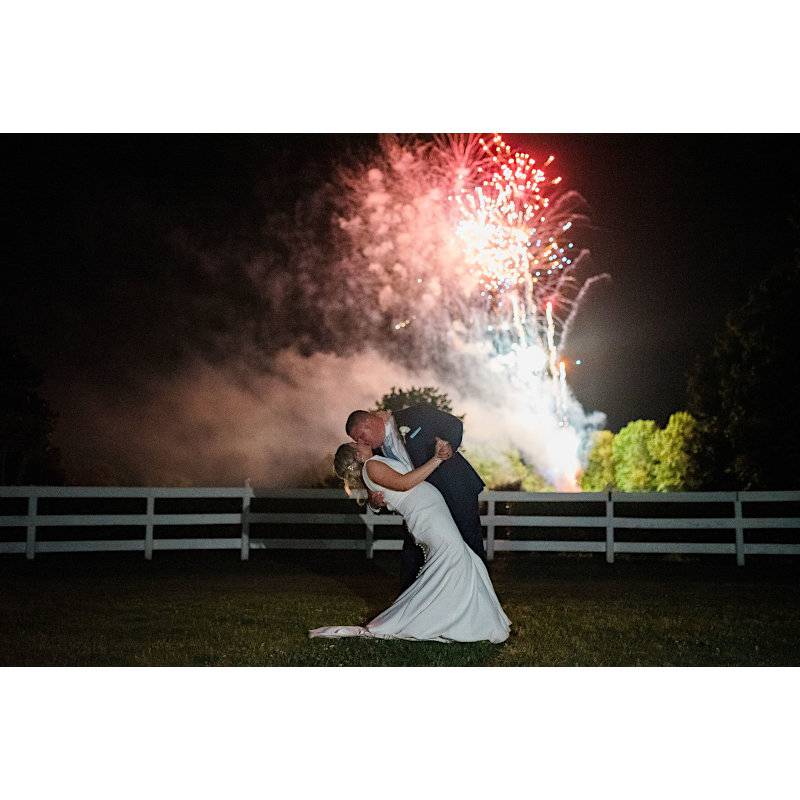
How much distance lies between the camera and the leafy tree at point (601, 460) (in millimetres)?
31938

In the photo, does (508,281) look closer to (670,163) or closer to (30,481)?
(670,163)

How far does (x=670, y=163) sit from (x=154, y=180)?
13744 millimetres

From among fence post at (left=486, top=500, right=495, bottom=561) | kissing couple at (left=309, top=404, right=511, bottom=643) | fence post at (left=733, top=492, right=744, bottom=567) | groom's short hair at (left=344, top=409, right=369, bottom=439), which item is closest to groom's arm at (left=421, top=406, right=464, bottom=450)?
kissing couple at (left=309, top=404, right=511, bottom=643)

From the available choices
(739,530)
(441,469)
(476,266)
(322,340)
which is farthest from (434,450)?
(322,340)

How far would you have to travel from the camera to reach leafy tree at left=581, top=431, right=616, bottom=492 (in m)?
31.9

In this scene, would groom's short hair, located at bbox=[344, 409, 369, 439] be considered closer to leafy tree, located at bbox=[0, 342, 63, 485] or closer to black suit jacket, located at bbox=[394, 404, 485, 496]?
black suit jacket, located at bbox=[394, 404, 485, 496]

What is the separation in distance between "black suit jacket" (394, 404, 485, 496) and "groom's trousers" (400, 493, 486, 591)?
34mm

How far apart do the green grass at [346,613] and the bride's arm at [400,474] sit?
0.96 m

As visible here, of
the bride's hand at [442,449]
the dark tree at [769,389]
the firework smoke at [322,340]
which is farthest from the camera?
the firework smoke at [322,340]

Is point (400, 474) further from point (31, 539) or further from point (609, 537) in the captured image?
point (31, 539)

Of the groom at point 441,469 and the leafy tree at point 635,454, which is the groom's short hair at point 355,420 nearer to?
the groom at point 441,469

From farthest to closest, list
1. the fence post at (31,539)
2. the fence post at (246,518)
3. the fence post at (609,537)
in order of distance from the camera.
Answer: the fence post at (609,537)
the fence post at (246,518)
the fence post at (31,539)

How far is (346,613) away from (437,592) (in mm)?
1638

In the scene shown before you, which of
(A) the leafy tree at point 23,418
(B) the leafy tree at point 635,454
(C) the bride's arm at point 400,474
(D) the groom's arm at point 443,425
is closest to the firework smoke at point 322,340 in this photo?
(A) the leafy tree at point 23,418
